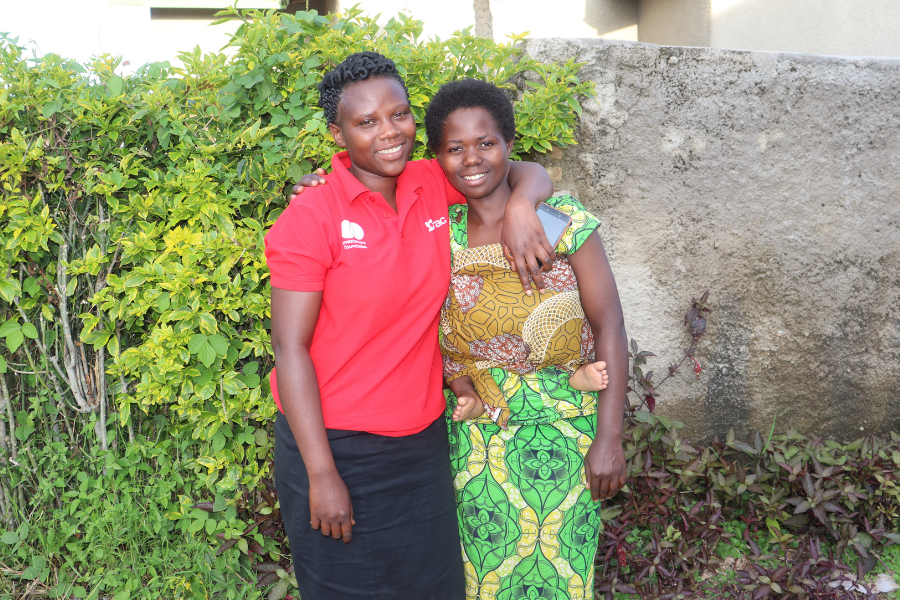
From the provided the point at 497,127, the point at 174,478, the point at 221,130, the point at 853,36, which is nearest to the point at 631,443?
the point at 497,127

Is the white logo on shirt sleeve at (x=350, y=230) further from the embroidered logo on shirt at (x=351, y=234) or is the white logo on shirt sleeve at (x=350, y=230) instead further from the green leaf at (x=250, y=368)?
the green leaf at (x=250, y=368)

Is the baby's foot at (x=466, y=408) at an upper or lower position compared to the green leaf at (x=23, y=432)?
upper

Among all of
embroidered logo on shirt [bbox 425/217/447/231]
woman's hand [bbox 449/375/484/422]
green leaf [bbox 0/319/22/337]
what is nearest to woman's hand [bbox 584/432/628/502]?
woman's hand [bbox 449/375/484/422]

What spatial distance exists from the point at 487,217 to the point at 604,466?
31.3 inches

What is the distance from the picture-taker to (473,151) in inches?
73.7

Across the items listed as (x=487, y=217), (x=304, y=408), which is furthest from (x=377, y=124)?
(x=304, y=408)

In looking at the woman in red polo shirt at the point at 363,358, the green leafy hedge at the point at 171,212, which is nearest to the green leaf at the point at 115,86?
the green leafy hedge at the point at 171,212

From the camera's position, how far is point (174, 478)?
108 inches

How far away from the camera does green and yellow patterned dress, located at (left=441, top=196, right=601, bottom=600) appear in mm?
1890

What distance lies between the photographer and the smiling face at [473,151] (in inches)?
73.4

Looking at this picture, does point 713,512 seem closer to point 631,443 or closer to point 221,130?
point 631,443

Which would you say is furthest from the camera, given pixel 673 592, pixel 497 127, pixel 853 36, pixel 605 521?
pixel 853 36

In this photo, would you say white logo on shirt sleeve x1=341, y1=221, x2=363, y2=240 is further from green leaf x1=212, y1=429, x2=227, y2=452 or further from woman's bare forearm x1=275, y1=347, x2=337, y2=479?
A: green leaf x1=212, y1=429, x2=227, y2=452

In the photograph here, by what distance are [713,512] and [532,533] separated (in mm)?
1410
